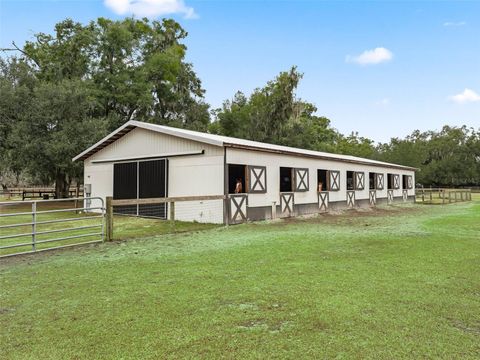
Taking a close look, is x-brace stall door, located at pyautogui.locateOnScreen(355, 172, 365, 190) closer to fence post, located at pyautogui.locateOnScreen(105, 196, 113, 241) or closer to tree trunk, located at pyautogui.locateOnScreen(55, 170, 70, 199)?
fence post, located at pyautogui.locateOnScreen(105, 196, 113, 241)

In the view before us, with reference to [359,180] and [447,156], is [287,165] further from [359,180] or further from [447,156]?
[447,156]

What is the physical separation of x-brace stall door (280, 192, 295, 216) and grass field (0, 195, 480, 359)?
6.73 meters

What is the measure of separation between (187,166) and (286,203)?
4159 mm

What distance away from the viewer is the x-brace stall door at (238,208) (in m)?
11.2

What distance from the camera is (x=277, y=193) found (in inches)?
523

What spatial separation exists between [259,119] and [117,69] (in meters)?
13.6

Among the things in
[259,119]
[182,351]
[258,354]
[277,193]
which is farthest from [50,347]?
Result: [259,119]

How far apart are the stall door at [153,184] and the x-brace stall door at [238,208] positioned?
2.80 metres

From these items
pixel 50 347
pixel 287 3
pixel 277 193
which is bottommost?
pixel 50 347

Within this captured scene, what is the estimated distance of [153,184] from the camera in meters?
13.2

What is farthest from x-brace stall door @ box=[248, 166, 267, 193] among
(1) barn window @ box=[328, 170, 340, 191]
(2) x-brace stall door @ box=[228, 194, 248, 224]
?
(1) barn window @ box=[328, 170, 340, 191]

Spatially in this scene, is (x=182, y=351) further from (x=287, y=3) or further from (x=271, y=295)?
(x=287, y=3)

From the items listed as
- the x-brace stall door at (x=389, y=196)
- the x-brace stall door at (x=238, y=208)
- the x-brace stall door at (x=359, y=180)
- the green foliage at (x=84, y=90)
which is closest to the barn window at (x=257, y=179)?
the x-brace stall door at (x=238, y=208)

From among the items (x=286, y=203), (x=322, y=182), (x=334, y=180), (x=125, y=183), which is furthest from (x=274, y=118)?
(x=125, y=183)
